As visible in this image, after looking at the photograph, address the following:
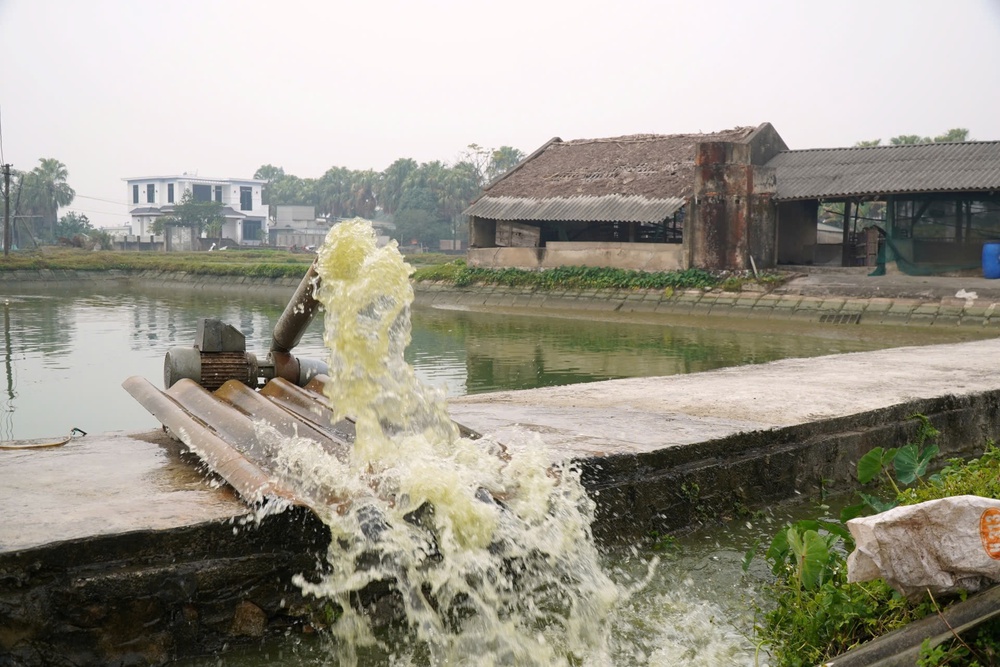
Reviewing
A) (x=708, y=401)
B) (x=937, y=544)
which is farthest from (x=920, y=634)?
(x=708, y=401)

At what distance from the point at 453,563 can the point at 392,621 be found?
38 centimetres

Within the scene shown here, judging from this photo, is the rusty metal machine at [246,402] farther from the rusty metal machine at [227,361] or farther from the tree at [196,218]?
the tree at [196,218]

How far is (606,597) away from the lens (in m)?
3.49

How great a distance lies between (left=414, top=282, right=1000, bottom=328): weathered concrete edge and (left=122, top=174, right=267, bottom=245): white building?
4972 cm

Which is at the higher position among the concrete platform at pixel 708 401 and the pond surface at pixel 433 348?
the concrete platform at pixel 708 401

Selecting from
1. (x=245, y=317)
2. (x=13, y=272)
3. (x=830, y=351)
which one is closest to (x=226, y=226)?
(x=13, y=272)

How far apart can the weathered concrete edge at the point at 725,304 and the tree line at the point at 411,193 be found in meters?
24.5

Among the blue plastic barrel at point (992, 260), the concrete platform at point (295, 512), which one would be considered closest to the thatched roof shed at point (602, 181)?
the blue plastic barrel at point (992, 260)

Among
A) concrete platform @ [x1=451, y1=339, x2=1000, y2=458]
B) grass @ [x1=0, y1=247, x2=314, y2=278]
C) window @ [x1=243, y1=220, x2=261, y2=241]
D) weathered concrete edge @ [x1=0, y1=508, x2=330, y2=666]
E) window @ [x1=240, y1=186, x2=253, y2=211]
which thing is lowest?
weathered concrete edge @ [x1=0, y1=508, x2=330, y2=666]

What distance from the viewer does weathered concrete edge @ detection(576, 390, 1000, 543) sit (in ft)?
13.4

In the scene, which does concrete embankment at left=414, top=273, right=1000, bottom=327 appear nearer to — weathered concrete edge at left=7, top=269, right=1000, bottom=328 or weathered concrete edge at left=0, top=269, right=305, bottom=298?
weathered concrete edge at left=7, top=269, right=1000, bottom=328

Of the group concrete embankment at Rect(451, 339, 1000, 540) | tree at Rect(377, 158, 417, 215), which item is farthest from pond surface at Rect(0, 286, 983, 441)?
tree at Rect(377, 158, 417, 215)

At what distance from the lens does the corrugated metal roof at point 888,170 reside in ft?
67.4

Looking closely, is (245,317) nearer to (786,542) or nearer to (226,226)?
(786,542)
